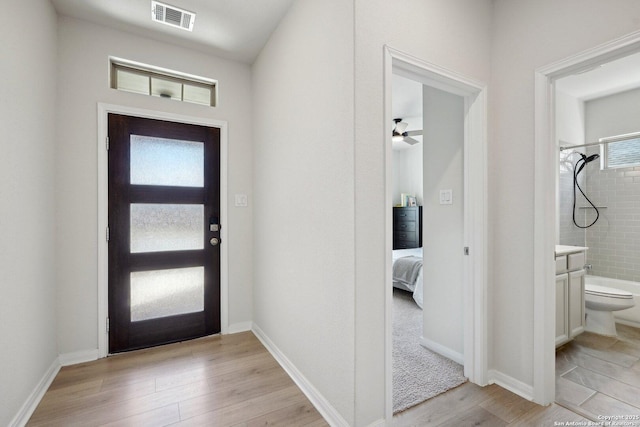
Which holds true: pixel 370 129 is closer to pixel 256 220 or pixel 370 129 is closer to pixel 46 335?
pixel 256 220

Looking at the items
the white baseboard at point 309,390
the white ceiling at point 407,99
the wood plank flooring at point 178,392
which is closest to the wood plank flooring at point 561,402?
the white baseboard at point 309,390

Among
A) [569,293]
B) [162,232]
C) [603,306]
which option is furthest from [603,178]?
[162,232]

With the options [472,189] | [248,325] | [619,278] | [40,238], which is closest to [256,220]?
[248,325]

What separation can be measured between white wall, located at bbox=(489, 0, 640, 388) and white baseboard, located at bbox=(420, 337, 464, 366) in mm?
289

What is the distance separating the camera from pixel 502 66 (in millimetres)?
2072

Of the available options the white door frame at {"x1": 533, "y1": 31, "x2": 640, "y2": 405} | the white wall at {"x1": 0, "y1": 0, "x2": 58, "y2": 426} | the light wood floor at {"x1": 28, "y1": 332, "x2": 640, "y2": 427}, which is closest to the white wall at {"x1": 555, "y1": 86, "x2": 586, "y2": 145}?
the white door frame at {"x1": 533, "y1": 31, "x2": 640, "y2": 405}

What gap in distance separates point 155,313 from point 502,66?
3569 mm

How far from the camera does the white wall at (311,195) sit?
1608 millimetres

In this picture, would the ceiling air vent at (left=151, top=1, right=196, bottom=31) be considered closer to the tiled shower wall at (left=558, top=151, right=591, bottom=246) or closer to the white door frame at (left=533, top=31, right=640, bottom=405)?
the white door frame at (left=533, top=31, right=640, bottom=405)

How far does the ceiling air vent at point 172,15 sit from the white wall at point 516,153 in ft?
7.85

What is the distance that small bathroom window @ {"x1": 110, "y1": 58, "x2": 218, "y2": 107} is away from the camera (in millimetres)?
2654

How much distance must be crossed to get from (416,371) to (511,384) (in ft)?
2.06

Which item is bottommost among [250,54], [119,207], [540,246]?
[540,246]

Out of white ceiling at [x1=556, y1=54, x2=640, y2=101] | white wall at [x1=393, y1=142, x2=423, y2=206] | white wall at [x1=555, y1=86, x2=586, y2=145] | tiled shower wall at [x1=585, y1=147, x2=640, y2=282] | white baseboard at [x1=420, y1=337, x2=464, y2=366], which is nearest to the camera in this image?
white baseboard at [x1=420, y1=337, x2=464, y2=366]
